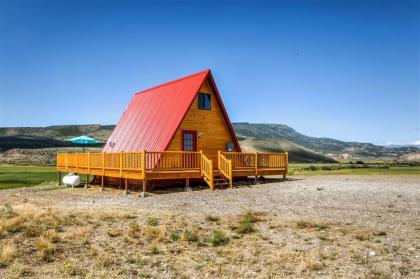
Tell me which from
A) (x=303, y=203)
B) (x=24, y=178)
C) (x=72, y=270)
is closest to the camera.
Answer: (x=72, y=270)

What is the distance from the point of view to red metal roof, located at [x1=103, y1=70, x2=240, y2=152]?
2288 cm

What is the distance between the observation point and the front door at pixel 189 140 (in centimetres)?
2306

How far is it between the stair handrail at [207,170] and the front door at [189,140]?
229 centimetres

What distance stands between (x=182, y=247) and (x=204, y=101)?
54.4 feet

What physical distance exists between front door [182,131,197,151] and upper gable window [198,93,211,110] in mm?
1895

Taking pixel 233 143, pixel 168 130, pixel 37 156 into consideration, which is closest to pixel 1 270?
pixel 168 130

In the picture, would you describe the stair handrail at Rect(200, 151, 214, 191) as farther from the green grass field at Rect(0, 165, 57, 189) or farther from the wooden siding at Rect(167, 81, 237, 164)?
the green grass field at Rect(0, 165, 57, 189)

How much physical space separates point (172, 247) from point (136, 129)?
744 inches

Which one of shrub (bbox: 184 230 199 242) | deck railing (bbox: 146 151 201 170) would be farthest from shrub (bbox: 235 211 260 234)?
deck railing (bbox: 146 151 201 170)

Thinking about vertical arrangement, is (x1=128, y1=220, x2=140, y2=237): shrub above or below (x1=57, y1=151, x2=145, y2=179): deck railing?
below

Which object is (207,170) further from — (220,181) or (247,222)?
(247,222)

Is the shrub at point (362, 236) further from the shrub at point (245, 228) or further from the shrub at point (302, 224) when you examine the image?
the shrub at point (245, 228)

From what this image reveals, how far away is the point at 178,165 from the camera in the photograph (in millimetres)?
20672

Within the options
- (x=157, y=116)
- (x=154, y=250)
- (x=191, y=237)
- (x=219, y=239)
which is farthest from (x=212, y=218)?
(x=157, y=116)
